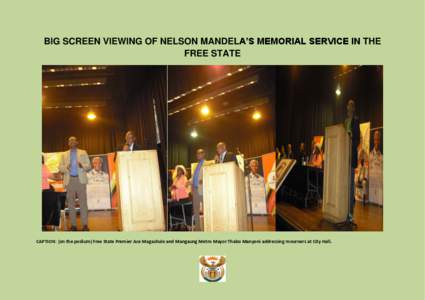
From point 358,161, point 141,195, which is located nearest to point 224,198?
point 141,195

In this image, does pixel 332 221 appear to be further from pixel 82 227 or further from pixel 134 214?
pixel 82 227

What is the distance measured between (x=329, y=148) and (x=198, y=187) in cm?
145

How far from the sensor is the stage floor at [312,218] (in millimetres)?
4344

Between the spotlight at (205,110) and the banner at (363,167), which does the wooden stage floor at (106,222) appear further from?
the spotlight at (205,110)

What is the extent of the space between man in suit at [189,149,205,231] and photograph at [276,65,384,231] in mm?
817

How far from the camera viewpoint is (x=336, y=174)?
14.4ft

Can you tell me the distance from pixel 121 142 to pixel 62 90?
0.83 m

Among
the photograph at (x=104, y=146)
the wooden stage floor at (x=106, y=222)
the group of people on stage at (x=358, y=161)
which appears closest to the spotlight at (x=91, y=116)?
the photograph at (x=104, y=146)

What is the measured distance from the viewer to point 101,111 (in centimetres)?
440

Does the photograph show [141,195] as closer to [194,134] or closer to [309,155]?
[194,134]

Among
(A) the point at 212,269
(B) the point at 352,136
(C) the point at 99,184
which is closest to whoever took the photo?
(A) the point at 212,269

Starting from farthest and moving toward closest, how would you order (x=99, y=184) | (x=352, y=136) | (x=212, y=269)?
(x=99, y=184) → (x=352, y=136) → (x=212, y=269)

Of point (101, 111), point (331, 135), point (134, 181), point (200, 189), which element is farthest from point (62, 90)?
point (331, 135)

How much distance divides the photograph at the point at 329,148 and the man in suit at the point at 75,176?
2.05 metres
